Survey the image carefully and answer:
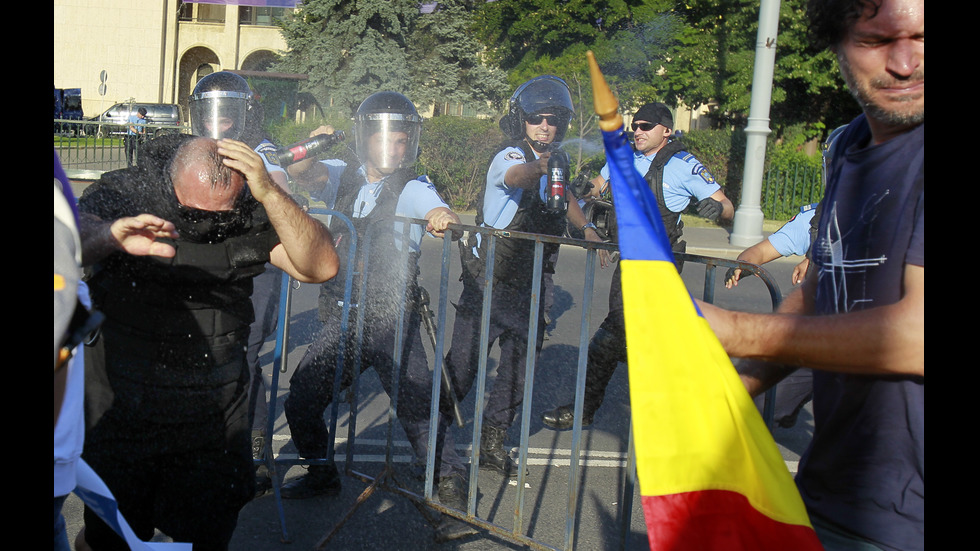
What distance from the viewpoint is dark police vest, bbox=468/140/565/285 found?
420 cm

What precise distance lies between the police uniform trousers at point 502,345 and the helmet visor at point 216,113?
5.11 feet

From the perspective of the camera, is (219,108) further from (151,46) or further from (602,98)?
(151,46)

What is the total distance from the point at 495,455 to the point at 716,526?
2.64m

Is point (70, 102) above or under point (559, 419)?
above

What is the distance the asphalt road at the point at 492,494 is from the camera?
11.4 ft

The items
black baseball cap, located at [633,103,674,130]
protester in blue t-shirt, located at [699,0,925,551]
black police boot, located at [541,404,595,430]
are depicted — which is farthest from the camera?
black baseball cap, located at [633,103,674,130]

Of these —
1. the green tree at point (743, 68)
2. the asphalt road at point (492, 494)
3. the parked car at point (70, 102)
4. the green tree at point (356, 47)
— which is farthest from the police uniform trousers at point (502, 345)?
the parked car at point (70, 102)

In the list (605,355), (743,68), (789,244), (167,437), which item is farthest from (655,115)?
(743,68)

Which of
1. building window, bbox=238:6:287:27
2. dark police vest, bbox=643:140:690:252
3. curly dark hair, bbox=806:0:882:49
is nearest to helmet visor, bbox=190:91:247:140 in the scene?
dark police vest, bbox=643:140:690:252

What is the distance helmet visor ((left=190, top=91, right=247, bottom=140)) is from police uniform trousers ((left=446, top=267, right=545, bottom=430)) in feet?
5.11

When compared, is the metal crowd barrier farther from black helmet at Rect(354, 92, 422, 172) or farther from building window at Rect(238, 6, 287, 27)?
building window at Rect(238, 6, 287, 27)

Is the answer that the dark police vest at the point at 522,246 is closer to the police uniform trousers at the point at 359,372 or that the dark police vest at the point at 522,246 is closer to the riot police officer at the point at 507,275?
the riot police officer at the point at 507,275

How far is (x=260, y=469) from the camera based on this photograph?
3.94 meters

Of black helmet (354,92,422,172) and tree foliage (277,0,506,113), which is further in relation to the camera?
tree foliage (277,0,506,113)
